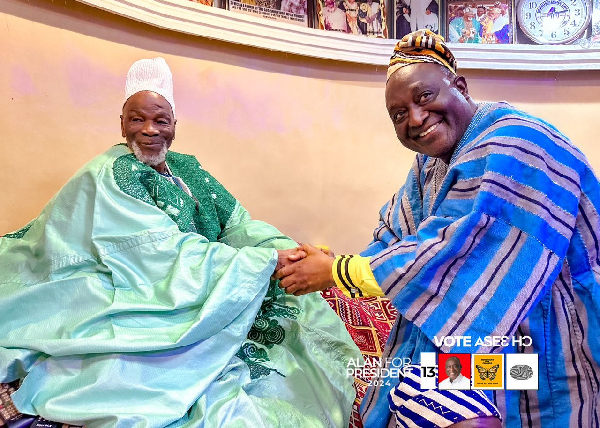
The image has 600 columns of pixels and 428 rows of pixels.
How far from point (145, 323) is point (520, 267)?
1353 mm

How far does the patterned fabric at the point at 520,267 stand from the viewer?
1.33 m

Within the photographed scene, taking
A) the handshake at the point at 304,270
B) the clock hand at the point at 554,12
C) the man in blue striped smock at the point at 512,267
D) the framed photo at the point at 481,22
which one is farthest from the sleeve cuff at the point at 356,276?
the clock hand at the point at 554,12

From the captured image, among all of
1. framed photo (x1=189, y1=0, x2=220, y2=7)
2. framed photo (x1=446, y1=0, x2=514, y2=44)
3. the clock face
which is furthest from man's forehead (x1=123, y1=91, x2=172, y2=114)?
the clock face

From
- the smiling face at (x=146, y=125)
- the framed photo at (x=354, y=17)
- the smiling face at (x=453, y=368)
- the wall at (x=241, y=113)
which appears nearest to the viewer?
the smiling face at (x=453, y=368)

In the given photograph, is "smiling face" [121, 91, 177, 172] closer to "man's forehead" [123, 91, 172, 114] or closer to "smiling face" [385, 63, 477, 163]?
"man's forehead" [123, 91, 172, 114]

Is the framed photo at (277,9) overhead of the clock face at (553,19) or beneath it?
overhead

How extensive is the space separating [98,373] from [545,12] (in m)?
4.82

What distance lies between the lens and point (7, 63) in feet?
9.12

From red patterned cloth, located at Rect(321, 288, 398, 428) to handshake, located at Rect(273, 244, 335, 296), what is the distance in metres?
0.60

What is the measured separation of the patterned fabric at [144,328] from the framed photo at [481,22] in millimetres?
3456

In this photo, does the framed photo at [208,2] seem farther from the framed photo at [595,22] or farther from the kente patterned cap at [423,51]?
the framed photo at [595,22]

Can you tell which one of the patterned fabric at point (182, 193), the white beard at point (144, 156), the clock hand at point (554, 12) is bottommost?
the patterned fabric at point (182, 193)

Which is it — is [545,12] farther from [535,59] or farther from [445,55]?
[445,55]

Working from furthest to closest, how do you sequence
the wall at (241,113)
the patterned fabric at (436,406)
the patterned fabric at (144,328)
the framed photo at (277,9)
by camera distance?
1. the framed photo at (277,9)
2. the wall at (241,113)
3. the patterned fabric at (144,328)
4. the patterned fabric at (436,406)
